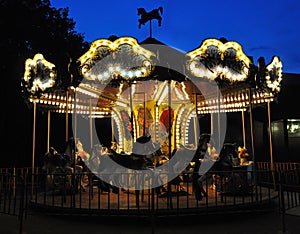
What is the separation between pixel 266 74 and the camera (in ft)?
28.2

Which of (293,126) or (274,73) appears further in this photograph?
(293,126)

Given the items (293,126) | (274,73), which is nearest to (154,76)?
(274,73)

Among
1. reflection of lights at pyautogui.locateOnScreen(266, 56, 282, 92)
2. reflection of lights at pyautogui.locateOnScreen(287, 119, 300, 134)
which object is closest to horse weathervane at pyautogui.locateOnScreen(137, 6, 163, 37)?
reflection of lights at pyautogui.locateOnScreen(266, 56, 282, 92)

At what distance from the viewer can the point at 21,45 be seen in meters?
18.1

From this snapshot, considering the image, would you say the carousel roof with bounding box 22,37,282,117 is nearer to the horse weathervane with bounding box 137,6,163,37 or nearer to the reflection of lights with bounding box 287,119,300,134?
the horse weathervane with bounding box 137,6,163,37

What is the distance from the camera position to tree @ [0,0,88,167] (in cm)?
1598

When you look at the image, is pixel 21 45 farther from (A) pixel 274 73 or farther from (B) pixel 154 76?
(A) pixel 274 73

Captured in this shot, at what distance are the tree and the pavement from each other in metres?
9.42

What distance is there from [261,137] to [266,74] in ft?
33.1

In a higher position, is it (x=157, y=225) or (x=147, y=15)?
(x=147, y=15)

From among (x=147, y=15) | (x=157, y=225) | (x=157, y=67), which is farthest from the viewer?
(x=147, y=15)

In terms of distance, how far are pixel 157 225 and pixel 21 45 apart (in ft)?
50.3

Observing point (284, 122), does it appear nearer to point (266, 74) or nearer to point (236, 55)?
point (266, 74)

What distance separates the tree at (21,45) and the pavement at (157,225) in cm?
942
